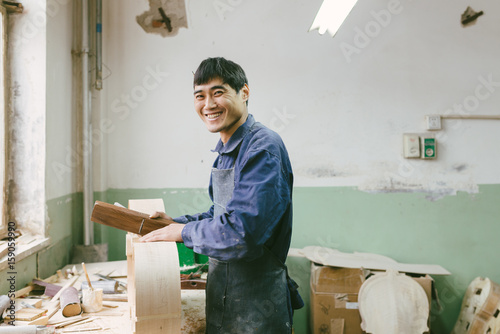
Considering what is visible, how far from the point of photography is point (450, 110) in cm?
310

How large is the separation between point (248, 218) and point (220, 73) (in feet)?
1.97

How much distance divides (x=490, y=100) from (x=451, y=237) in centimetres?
123

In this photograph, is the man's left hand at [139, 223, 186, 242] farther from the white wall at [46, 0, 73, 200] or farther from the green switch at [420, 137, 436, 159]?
the green switch at [420, 137, 436, 159]

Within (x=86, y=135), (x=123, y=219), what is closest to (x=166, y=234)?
(x=123, y=219)

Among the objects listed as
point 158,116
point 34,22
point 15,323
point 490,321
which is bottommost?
point 490,321

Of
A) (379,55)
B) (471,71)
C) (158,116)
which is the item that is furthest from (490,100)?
(158,116)

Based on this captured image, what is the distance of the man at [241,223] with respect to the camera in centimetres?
116

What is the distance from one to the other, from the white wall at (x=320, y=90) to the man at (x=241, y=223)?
1569 millimetres

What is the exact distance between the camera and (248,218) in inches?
44.6

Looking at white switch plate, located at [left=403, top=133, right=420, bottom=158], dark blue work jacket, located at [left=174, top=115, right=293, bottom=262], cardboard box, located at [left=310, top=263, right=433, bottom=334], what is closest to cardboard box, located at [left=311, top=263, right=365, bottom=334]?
cardboard box, located at [left=310, top=263, right=433, bottom=334]

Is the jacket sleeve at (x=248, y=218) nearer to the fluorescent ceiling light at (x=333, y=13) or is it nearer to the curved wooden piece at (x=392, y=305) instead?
the fluorescent ceiling light at (x=333, y=13)

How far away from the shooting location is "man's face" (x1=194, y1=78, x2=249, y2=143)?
1.42 metres

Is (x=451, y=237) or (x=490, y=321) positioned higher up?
(x=451, y=237)

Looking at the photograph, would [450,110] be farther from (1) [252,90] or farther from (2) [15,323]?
(2) [15,323]
